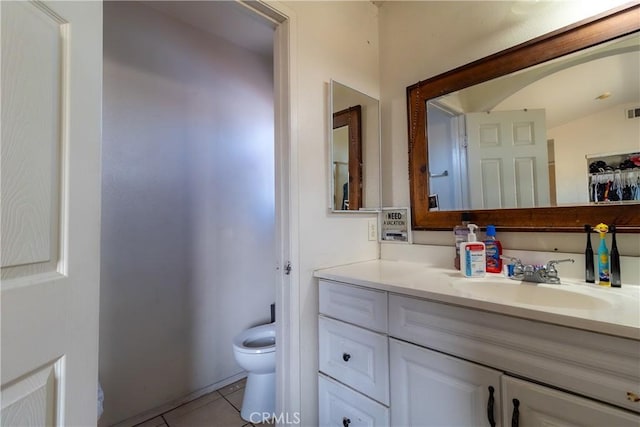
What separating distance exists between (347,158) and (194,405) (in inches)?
67.6

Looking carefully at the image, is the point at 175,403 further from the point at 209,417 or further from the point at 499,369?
the point at 499,369

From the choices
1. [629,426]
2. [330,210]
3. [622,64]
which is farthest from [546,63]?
[629,426]

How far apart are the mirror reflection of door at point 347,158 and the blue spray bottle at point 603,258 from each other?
96 cm

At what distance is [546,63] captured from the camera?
115cm

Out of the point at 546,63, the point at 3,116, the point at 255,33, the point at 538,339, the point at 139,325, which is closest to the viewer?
the point at 3,116

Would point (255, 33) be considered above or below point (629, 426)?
above

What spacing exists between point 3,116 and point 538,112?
162cm

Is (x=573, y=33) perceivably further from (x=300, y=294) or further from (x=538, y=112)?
(x=300, y=294)

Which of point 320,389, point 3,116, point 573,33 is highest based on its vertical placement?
point 573,33

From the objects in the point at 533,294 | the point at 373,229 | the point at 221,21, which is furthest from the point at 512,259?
the point at 221,21

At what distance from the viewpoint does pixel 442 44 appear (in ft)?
4.75

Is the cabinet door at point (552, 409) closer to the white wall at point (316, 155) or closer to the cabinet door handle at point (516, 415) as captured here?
the cabinet door handle at point (516, 415)

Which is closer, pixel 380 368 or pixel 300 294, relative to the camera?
pixel 380 368

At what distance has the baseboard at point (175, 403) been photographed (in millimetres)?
1514
